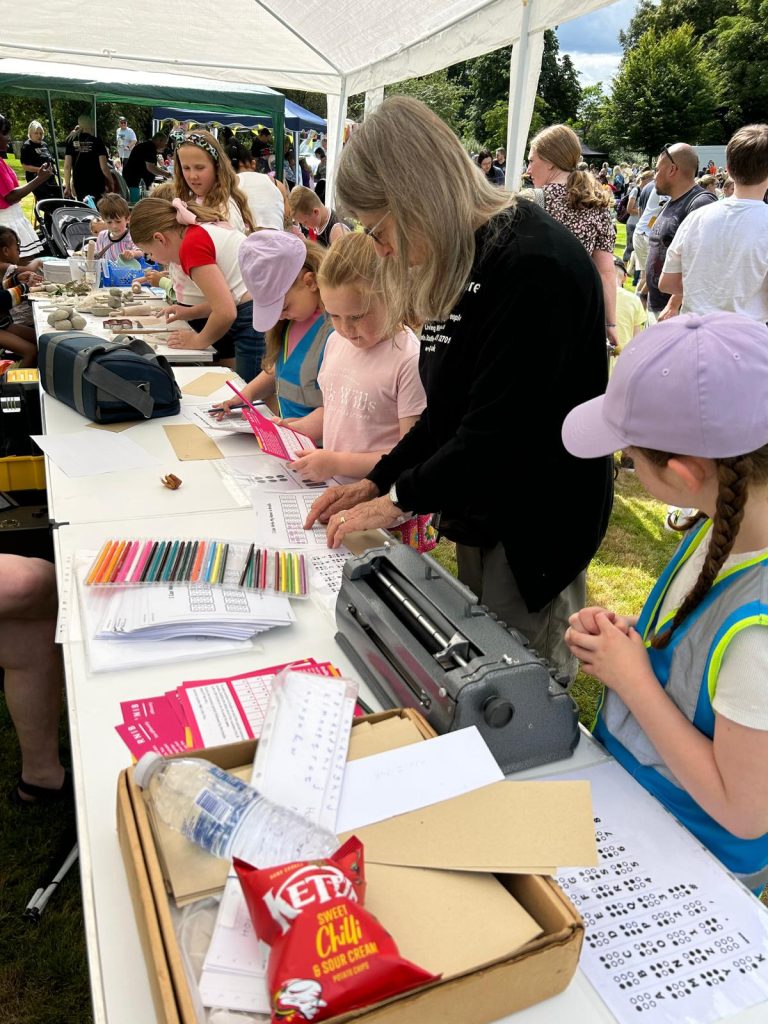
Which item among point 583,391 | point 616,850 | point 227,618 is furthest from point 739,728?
point 227,618

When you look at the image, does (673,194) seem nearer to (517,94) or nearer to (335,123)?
(517,94)

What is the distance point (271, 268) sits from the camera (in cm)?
232

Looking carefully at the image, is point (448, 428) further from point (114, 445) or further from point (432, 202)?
point (114, 445)

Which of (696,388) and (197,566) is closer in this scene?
(696,388)

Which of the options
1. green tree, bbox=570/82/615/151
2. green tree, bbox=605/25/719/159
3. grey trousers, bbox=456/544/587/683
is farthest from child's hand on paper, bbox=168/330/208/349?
green tree, bbox=605/25/719/159

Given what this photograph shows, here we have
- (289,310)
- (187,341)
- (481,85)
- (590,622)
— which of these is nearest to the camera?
(590,622)

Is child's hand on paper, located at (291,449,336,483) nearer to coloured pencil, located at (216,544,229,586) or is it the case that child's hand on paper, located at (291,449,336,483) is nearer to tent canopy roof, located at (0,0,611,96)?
coloured pencil, located at (216,544,229,586)

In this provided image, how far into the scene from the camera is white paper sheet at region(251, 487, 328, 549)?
1.82 meters

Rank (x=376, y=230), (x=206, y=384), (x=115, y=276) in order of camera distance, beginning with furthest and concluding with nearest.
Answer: (x=115, y=276), (x=206, y=384), (x=376, y=230)

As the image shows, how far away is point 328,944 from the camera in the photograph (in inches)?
25.1

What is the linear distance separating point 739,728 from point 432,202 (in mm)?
1084

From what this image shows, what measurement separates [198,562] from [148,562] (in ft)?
Answer: 0.35

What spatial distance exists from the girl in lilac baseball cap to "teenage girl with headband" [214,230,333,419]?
1488 mm

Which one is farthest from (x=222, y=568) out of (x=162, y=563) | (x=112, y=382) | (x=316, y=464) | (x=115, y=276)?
(x=115, y=276)
